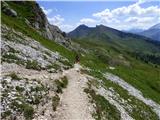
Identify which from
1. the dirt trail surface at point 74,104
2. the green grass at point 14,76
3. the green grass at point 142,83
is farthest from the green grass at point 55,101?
the green grass at point 142,83

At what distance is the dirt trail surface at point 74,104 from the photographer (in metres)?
31.0

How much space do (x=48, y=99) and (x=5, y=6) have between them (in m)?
68.2

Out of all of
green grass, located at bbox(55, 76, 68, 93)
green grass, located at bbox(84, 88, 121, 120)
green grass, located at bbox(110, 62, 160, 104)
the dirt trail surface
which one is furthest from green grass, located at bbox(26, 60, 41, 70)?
green grass, located at bbox(110, 62, 160, 104)

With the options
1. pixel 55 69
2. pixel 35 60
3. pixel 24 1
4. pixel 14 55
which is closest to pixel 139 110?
pixel 55 69

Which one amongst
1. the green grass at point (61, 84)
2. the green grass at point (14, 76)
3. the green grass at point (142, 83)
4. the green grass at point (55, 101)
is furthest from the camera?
the green grass at point (142, 83)

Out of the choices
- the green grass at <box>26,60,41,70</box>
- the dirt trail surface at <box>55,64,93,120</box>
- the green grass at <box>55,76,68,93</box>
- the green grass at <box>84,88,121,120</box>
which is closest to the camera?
the dirt trail surface at <box>55,64,93,120</box>

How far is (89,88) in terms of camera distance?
4159cm

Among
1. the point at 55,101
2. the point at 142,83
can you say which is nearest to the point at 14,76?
the point at 55,101

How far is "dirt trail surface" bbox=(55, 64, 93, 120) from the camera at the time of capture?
102ft

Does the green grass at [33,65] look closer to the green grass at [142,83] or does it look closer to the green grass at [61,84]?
the green grass at [61,84]

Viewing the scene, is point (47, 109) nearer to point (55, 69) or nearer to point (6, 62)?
point (6, 62)

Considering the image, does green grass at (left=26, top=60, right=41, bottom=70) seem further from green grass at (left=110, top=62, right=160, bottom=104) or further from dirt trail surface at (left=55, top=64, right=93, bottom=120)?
green grass at (left=110, top=62, right=160, bottom=104)

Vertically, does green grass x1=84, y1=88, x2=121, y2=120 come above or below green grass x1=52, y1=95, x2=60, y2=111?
below

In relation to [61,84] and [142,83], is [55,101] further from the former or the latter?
[142,83]
